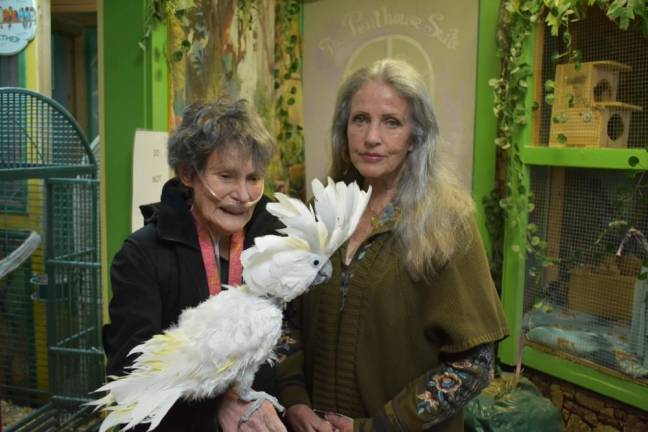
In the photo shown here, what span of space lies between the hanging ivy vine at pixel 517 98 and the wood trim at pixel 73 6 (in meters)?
2.90

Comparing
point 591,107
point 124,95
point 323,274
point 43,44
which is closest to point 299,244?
point 323,274

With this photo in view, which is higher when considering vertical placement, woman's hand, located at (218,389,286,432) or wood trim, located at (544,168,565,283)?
wood trim, located at (544,168,565,283)

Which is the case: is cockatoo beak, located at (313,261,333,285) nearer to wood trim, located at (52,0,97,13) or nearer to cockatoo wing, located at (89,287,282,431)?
cockatoo wing, located at (89,287,282,431)

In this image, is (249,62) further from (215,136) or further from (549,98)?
(215,136)

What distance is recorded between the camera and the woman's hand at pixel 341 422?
132cm

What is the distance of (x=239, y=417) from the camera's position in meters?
1.09

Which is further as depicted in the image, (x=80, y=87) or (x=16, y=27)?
(x=80, y=87)

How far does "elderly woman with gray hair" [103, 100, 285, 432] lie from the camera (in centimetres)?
109

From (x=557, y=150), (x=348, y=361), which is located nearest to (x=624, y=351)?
(x=557, y=150)

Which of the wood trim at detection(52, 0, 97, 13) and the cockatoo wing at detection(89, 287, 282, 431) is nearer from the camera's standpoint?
the cockatoo wing at detection(89, 287, 282, 431)

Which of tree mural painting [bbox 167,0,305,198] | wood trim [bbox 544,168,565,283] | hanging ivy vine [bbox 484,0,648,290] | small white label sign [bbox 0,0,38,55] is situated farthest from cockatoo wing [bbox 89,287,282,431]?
small white label sign [bbox 0,0,38,55]

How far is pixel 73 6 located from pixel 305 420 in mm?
3772

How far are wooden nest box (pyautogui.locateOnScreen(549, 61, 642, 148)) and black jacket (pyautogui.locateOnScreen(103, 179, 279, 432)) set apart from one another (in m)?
1.68

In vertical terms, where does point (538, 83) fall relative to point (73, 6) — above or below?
below
